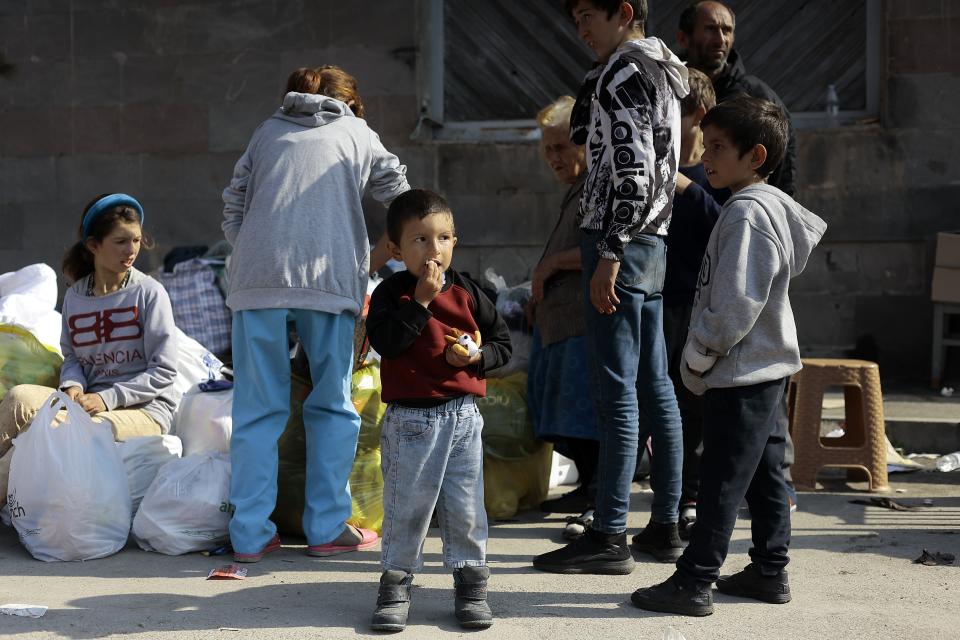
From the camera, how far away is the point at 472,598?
3.33 m

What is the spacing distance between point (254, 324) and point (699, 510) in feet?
5.65

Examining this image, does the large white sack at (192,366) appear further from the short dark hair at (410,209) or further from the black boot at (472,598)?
the black boot at (472,598)

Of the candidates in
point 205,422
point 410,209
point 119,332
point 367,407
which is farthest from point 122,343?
point 410,209

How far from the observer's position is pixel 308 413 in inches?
165

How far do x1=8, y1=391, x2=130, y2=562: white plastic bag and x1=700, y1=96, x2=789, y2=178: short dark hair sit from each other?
8.05ft

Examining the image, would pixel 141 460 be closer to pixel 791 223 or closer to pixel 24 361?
pixel 24 361

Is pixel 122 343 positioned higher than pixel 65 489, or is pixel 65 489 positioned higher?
pixel 122 343

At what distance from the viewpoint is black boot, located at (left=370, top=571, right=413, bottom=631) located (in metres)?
3.25

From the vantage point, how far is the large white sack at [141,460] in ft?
14.3

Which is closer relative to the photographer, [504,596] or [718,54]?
[504,596]

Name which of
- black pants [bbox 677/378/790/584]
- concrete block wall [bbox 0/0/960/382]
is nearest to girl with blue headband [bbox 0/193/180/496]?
black pants [bbox 677/378/790/584]

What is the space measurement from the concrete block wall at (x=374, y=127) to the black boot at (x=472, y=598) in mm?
4366

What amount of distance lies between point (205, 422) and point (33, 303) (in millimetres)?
1411

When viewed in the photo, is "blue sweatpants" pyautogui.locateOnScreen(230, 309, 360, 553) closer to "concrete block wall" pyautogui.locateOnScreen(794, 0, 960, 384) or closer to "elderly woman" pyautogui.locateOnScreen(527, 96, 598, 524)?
"elderly woman" pyautogui.locateOnScreen(527, 96, 598, 524)
